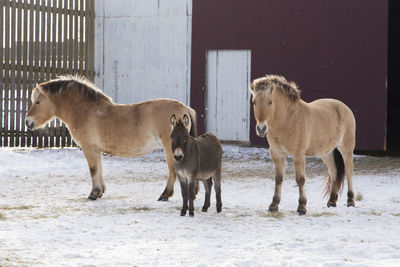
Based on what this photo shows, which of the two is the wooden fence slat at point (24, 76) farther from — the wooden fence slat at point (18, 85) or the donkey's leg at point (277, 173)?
the donkey's leg at point (277, 173)

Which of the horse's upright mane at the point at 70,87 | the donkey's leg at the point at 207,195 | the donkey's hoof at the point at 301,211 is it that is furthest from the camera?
the horse's upright mane at the point at 70,87

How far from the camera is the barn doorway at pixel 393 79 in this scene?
14883 millimetres

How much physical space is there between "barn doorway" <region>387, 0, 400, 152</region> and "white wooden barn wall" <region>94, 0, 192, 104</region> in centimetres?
530

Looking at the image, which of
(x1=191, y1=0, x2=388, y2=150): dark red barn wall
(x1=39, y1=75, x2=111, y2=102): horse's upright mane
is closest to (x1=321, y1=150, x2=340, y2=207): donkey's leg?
(x1=39, y1=75, x2=111, y2=102): horse's upright mane

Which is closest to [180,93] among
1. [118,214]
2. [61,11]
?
[61,11]

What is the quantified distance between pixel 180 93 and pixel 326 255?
11.9 m

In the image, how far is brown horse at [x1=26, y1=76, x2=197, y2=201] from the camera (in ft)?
27.6

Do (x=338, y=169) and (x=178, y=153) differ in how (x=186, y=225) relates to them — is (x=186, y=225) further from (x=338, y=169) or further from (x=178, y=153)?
Answer: (x=338, y=169)

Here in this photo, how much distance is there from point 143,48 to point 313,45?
4.77 metres

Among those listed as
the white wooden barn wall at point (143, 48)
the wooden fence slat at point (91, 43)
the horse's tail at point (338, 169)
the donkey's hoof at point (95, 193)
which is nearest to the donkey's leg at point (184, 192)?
the donkey's hoof at point (95, 193)

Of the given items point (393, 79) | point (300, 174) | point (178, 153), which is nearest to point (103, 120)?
point (178, 153)

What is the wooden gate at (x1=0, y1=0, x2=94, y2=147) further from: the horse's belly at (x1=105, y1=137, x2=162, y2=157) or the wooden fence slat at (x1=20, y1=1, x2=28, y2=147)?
the horse's belly at (x1=105, y1=137, x2=162, y2=157)

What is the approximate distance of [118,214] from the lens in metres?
7.18

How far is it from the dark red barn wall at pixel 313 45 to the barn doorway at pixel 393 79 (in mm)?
366
